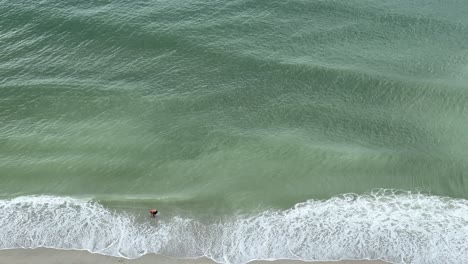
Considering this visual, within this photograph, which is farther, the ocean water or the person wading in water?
the person wading in water

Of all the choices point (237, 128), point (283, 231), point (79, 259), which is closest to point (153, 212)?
point (79, 259)

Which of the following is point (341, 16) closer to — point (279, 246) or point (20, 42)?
point (279, 246)

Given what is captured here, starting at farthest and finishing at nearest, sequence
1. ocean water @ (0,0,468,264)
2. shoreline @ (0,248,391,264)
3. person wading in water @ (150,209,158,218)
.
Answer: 1. person wading in water @ (150,209,158,218)
2. ocean water @ (0,0,468,264)
3. shoreline @ (0,248,391,264)

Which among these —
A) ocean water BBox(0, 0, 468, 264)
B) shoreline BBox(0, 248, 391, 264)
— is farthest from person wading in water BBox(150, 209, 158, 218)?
shoreline BBox(0, 248, 391, 264)

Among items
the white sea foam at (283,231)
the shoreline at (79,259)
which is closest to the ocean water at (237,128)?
the white sea foam at (283,231)

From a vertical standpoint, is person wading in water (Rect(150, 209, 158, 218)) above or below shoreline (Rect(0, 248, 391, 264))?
above

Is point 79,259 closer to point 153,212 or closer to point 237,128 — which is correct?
point 153,212

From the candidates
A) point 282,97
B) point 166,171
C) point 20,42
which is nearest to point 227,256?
point 166,171

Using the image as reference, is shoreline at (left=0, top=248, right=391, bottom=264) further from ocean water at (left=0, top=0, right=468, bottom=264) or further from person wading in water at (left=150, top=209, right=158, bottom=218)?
person wading in water at (left=150, top=209, right=158, bottom=218)
